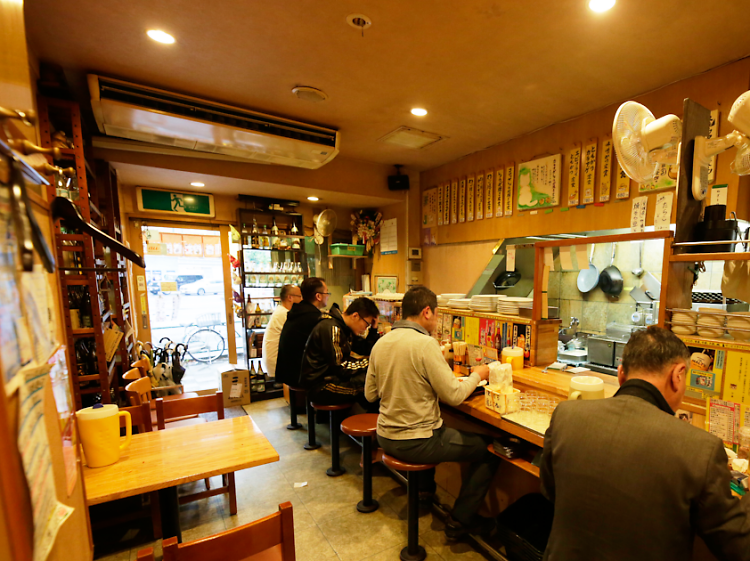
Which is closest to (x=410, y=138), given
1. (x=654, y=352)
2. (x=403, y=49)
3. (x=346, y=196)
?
(x=346, y=196)

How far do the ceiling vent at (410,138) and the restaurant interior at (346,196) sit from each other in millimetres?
42

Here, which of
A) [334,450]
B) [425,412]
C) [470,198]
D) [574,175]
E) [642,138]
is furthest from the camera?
[470,198]

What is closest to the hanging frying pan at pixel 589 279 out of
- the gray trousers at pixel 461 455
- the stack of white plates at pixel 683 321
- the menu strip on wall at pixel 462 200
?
the menu strip on wall at pixel 462 200

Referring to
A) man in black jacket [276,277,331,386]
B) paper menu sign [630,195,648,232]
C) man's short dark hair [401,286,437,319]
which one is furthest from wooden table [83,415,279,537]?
paper menu sign [630,195,648,232]

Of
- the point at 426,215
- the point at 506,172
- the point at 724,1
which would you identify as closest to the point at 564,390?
the point at 724,1

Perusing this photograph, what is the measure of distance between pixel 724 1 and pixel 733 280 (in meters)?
1.37

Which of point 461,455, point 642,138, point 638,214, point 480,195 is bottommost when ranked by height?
point 461,455

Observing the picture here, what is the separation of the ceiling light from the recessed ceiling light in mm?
2252

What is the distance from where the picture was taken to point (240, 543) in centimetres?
101

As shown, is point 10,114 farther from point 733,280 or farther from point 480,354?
point 480,354

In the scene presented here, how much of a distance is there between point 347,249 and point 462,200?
1855mm

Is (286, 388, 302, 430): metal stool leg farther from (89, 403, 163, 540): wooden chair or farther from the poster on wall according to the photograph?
the poster on wall

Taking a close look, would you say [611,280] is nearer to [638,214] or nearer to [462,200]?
[638,214]

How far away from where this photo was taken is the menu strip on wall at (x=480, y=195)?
3852mm
